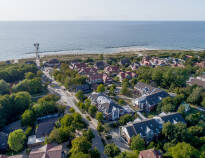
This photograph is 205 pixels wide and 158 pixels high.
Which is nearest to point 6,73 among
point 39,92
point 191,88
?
point 39,92

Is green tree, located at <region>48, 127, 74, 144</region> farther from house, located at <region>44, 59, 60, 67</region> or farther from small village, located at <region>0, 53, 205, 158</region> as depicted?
house, located at <region>44, 59, 60, 67</region>

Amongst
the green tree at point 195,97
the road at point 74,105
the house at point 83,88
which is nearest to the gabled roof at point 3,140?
the road at point 74,105

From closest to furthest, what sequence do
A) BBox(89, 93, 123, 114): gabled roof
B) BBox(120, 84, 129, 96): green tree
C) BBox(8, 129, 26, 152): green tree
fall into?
1. BBox(8, 129, 26, 152): green tree
2. BBox(89, 93, 123, 114): gabled roof
3. BBox(120, 84, 129, 96): green tree

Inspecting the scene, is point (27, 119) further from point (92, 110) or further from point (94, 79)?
point (94, 79)

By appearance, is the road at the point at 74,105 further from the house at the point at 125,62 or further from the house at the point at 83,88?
the house at the point at 125,62

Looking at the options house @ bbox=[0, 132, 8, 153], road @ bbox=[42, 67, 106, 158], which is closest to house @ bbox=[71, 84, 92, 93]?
road @ bbox=[42, 67, 106, 158]

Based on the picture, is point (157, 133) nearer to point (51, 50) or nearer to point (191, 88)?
point (191, 88)

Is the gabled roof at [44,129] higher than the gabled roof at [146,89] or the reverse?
the reverse

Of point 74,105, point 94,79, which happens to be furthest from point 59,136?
point 94,79
